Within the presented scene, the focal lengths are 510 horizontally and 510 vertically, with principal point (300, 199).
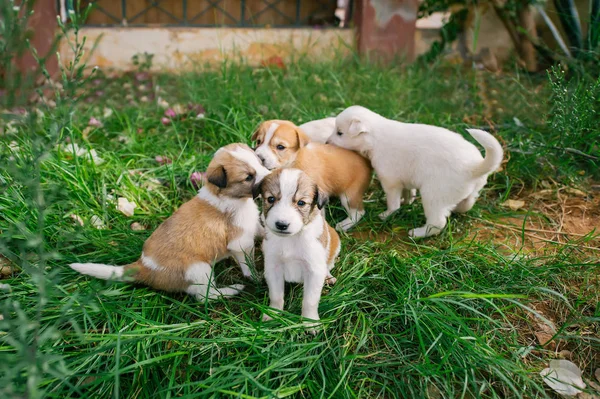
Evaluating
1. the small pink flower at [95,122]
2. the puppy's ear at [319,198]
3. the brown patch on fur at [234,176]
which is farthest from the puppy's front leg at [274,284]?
the small pink flower at [95,122]

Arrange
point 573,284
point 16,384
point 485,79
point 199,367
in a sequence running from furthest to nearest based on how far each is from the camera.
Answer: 1. point 485,79
2. point 573,284
3. point 199,367
4. point 16,384

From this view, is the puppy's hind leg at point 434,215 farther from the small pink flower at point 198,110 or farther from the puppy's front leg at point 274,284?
the small pink flower at point 198,110

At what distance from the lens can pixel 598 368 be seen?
110 inches

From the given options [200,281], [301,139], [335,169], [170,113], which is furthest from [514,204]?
[170,113]

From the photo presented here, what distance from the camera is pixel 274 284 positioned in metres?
3.05

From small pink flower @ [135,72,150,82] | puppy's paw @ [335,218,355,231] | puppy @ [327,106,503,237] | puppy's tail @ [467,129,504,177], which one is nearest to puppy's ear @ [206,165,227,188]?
puppy's paw @ [335,218,355,231]

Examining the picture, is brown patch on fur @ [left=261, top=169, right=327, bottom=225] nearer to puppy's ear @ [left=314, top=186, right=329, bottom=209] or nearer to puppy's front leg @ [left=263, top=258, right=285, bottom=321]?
puppy's ear @ [left=314, top=186, right=329, bottom=209]

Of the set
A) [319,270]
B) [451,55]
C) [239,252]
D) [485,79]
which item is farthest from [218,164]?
[451,55]

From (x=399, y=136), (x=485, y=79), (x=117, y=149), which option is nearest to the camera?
(x=399, y=136)

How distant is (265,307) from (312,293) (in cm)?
28

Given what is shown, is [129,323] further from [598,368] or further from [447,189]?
[598,368]

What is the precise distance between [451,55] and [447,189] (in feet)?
15.4

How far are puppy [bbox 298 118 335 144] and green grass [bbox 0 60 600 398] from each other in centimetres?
65

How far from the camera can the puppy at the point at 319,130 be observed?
4.52 meters
